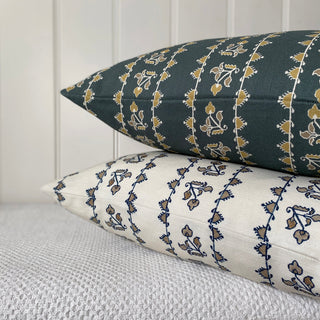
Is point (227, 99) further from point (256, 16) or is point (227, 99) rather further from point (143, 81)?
point (256, 16)

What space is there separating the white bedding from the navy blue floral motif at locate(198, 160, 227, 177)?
13 centimetres

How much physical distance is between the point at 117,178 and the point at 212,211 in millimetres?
167

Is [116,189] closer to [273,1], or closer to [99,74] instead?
[99,74]

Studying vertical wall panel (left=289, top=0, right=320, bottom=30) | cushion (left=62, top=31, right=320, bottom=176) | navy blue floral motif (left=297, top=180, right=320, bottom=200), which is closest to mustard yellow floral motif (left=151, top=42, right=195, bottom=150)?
cushion (left=62, top=31, right=320, bottom=176)

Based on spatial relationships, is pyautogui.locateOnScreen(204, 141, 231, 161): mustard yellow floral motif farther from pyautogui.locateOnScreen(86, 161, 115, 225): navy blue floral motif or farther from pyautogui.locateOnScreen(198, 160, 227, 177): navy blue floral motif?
pyautogui.locateOnScreen(86, 161, 115, 225): navy blue floral motif

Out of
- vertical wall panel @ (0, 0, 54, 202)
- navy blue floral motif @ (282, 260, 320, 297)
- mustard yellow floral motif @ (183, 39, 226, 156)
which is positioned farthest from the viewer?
vertical wall panel @ (0, 0, 54, 202)

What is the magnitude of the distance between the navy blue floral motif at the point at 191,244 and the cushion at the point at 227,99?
0.12 m

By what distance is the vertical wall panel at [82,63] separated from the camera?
987 mm

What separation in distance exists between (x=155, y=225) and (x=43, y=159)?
23.0 inches

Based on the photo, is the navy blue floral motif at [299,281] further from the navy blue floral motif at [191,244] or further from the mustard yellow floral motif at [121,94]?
the mustard yellow floral motif at [121,94]

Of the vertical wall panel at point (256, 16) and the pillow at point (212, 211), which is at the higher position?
the vertical wall panel at point (256, 16)

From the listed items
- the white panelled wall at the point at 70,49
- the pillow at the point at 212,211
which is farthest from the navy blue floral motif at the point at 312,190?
the white panelled wall at the point at 70,49

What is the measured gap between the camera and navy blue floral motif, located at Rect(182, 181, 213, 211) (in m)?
0.49

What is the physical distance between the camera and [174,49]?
592 mm
